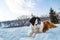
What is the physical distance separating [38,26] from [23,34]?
0.61 feet

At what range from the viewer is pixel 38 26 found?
1.50 m

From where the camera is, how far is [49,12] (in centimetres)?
160

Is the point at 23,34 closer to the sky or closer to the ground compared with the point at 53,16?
closer to the ground

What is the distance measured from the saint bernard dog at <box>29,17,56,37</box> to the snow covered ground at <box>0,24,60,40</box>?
0.13 feet

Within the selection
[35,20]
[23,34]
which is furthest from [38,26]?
[23,34]

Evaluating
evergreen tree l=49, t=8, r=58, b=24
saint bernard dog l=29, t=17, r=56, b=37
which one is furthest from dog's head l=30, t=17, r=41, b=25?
evergreen tree l=49, t=8, r=58, b=24

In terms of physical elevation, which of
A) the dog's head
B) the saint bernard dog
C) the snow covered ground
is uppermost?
the dog's head

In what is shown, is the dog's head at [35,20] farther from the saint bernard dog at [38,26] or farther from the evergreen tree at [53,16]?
the evergreen tree at [53,16]

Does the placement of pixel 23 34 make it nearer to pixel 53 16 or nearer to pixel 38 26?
pixel 38 26

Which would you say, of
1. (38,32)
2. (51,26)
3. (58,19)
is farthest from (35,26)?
(58,19)

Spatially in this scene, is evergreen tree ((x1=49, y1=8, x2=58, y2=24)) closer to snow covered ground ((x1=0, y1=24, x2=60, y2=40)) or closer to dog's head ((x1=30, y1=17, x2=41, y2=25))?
snow covered ground ((x1=0, y1=24, x2=60, y2=40))

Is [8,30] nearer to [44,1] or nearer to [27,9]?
[27,9]

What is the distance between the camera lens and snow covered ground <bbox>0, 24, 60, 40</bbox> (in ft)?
4.85

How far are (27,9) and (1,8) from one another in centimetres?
29
